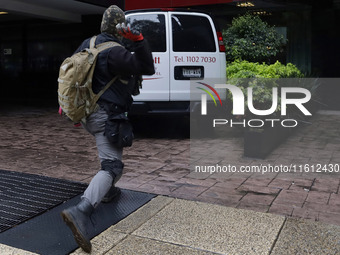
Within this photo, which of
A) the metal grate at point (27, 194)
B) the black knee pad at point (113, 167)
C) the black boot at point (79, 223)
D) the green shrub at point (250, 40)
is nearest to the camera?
the black boot at point (79, 223)

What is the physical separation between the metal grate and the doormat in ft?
0.41

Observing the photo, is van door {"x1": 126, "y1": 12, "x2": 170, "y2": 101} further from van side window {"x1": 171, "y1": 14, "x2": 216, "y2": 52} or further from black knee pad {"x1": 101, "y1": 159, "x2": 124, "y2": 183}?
black knee pad {"x1": 101, "y1": 159, "x2": 124, "y2": 183}

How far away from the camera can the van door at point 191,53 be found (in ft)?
23.7

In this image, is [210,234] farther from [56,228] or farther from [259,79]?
[259,79]

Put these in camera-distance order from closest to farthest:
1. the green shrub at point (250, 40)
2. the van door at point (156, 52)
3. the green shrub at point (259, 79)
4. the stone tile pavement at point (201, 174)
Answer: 1. the stone tile pavement at point (201, 174)
2. the green shrub at point (259, 79)
3. the van door at point (156, 52)
4. the green shrub at point (250, 40)

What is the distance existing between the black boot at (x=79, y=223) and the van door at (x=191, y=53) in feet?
14.3

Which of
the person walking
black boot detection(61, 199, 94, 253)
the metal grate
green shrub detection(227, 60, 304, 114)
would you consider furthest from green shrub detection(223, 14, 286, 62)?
black boot detection(61, 199, 94, 253)

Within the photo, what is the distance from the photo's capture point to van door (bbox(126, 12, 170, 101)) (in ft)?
23.7

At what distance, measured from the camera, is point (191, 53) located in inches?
287

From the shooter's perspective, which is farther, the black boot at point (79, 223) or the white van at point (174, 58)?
the white van at point (174, 58)

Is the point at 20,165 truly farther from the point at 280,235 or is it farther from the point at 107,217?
the point at 280,235

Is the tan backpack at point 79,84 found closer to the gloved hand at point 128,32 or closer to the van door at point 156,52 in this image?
the gloved hand at point 128,32

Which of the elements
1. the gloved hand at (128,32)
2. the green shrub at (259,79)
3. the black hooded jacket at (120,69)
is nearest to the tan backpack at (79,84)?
the black hooded jacket at (120,69)

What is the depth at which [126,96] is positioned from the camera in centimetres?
359
